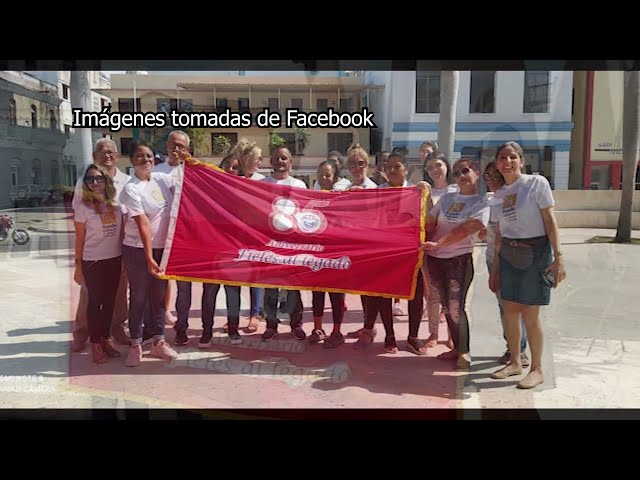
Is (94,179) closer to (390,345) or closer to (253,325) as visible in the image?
(253,325)

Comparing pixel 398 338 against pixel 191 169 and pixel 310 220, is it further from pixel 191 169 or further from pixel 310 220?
pixel 191 169

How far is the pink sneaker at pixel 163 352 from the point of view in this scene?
3.66 m

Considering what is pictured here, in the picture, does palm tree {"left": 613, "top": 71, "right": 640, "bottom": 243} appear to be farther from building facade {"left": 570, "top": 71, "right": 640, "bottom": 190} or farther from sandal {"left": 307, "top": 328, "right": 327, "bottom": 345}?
sandal {"left": 307, "top": 328, "right": 327, "bottom": 345}

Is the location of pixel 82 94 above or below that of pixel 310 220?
above

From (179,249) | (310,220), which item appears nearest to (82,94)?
(179,249)

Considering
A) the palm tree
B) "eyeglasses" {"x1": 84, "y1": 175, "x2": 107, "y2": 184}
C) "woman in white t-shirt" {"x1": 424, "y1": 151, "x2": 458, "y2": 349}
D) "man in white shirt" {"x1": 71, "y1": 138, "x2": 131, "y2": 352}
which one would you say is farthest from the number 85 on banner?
the palm tree

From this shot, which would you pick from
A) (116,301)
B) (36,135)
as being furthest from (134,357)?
(36,135)

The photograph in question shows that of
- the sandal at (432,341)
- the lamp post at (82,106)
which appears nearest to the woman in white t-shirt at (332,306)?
the sandal at (432,341)

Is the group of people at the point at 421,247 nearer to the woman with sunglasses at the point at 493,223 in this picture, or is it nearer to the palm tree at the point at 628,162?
the woman with sunglasses at the point at 493,223

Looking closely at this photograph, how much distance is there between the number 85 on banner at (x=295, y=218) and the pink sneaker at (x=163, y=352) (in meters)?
1.14

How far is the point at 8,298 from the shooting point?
16.8 feet

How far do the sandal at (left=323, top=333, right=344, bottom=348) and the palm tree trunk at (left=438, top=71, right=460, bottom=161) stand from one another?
5.11 ft
